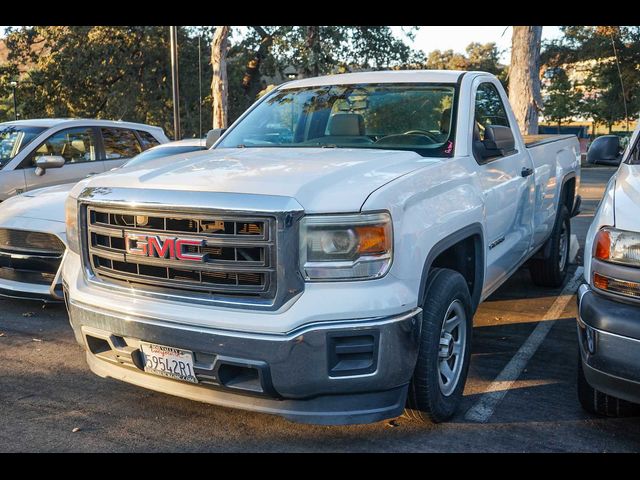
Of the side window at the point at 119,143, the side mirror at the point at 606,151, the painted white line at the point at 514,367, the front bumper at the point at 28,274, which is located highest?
the side mirror at the point at 606,151

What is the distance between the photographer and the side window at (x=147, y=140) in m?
10.4

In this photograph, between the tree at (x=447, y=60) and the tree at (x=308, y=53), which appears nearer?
the tree at (x=308, y=53)

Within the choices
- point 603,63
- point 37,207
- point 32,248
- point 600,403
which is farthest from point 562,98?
point 600,403

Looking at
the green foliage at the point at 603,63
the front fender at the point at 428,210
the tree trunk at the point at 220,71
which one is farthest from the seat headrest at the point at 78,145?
the green foliage at the point at 603,63

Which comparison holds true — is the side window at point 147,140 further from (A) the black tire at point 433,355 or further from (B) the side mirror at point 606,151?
(A) the black tire at point 433,355

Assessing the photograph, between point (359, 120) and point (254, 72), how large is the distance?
29140mm

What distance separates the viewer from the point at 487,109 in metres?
5.22

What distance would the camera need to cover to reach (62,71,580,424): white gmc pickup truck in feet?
10.2

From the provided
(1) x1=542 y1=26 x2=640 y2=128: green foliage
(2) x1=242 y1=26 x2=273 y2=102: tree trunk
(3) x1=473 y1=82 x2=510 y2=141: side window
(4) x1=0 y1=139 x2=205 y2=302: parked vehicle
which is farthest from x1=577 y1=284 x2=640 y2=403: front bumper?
(1) x1=542 y1=26 x2=640 y2=128: green foliage

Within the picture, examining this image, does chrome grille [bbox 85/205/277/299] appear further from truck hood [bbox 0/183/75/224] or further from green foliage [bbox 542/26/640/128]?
green foliage [bbox 542/26/640/128]

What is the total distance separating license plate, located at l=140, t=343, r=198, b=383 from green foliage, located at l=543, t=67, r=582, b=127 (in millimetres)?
40699

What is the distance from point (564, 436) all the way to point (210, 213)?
223 centimetres

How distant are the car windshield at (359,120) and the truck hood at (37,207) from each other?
6.24ft
